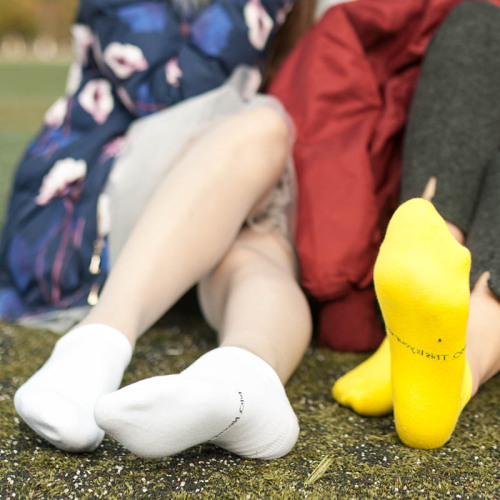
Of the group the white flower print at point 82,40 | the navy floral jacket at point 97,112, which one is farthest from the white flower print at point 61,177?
the white flower print at point 82,40

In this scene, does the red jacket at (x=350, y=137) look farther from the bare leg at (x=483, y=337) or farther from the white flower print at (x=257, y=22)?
the bare leg at (x=483, y=337)

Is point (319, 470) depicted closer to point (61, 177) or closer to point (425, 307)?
point (425, 307)

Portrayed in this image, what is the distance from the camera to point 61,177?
114 cm

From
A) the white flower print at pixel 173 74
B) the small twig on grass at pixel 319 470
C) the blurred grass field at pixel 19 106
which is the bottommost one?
the blurred grass field at pixel 19 106

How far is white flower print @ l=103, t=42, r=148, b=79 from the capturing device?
118cm

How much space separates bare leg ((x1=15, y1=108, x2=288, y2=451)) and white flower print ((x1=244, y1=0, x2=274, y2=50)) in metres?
0.30

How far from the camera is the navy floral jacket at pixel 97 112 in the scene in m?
1.11

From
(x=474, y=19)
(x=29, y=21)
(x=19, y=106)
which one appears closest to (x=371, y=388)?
(x=474, y=19)

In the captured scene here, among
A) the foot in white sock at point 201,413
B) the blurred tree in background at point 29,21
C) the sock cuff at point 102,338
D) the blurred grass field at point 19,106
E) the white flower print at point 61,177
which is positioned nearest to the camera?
the foot in white sock at point 201,413

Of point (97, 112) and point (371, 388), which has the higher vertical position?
point (97, 112)

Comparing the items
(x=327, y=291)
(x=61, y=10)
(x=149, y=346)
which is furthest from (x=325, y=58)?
(x=61, y=10)

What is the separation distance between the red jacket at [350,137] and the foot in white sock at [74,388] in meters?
0.33

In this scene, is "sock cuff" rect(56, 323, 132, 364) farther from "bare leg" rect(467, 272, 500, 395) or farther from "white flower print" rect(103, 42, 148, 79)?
"white flower print" rect(103, 42, 148, 79)

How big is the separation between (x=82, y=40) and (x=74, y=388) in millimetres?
772
